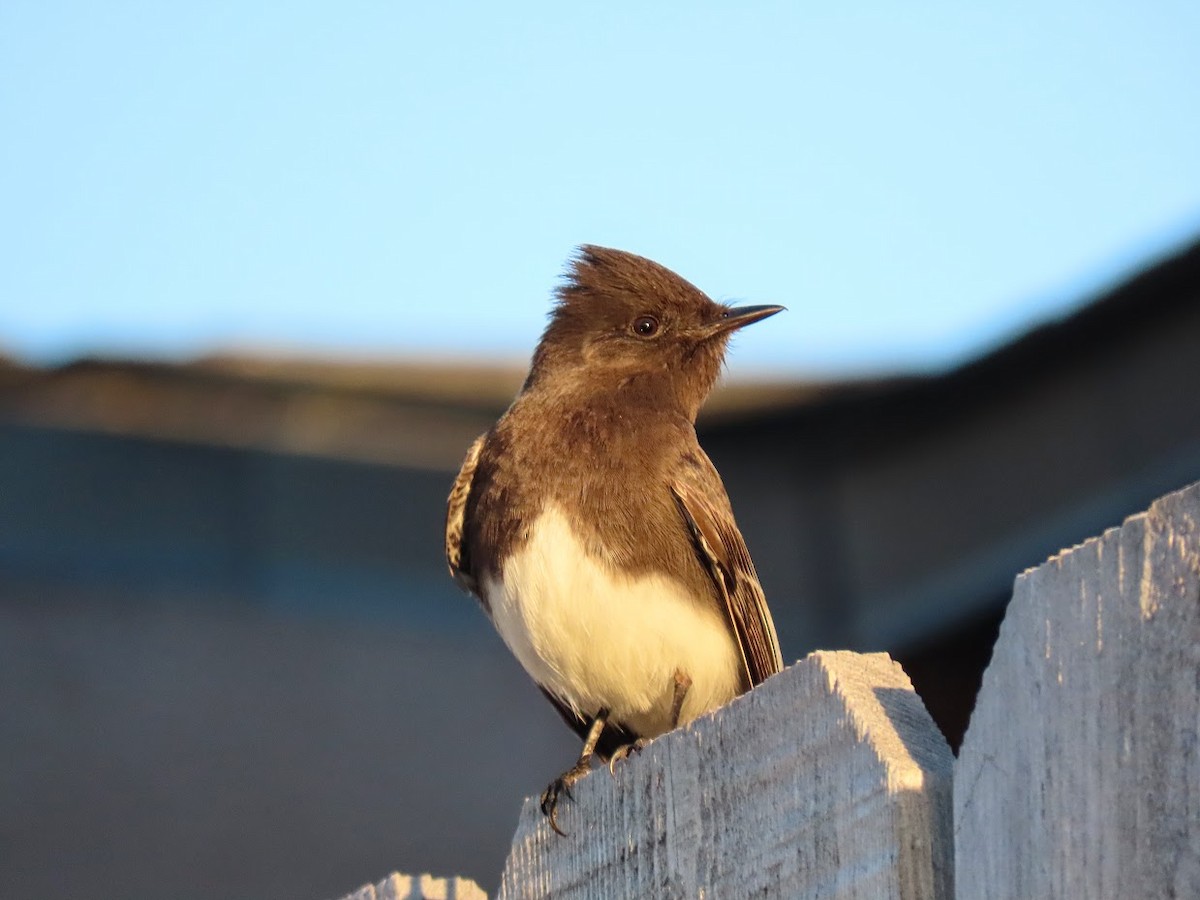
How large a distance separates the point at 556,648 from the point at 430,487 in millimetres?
2910

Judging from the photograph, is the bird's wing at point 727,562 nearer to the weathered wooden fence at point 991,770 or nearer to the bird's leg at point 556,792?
the bird's leg at point 556,792

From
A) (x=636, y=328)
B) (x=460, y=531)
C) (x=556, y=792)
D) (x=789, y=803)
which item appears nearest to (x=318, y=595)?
(x=636, y=328)

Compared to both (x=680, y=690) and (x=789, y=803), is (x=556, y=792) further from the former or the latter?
(x=680, y=690)

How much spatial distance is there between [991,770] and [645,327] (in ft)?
12.1

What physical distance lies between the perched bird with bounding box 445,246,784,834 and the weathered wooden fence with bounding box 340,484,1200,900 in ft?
5.83

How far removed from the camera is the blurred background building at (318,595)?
6289 millimetres

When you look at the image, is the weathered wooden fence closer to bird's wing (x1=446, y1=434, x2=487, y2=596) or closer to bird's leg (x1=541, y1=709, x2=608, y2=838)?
bird's leg (x1=541, y1=709, x2=608, y2=838)

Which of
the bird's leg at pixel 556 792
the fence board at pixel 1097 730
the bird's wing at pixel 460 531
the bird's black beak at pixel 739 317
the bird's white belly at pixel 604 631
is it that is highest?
the bird's black beak at pixel 739 317

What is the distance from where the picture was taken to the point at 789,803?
1810 mm

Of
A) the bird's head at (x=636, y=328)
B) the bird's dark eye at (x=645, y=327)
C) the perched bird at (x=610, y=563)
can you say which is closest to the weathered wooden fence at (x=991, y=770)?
the perched bird at (x=610, y=563)

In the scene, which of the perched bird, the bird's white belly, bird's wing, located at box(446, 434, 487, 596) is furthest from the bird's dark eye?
the bird's white belly

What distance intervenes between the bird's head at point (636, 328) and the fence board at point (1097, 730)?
3.34 metres

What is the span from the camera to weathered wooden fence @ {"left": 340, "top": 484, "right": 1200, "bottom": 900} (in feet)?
4.60

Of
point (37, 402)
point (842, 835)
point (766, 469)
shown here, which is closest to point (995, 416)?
point (766, 469)
